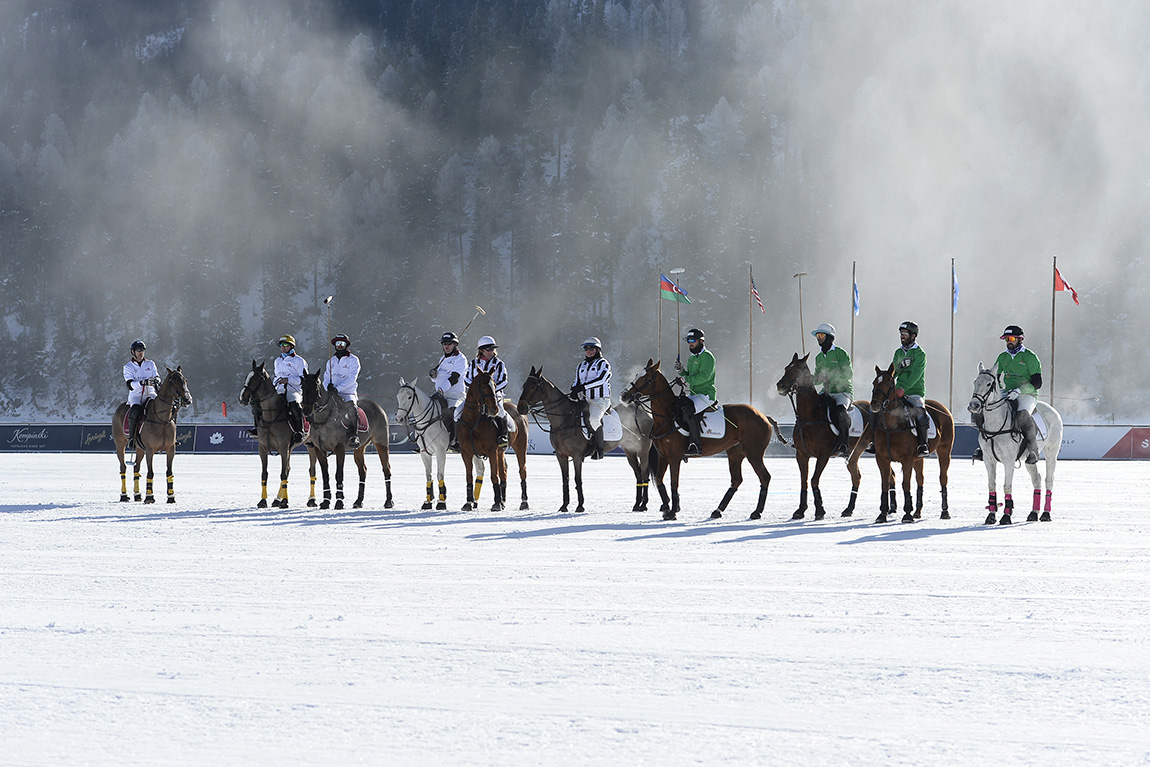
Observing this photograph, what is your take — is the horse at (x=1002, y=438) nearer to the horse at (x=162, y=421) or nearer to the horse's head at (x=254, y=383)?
the horse's head at (x=254, y=383)

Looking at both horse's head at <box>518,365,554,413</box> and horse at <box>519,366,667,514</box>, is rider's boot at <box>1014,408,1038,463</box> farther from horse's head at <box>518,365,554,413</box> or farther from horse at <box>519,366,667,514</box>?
horse's head at <box>518,365,554,413</box>

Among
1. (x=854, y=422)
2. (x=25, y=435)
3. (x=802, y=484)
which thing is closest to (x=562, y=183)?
(x=25, y=435)

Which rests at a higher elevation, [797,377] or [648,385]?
[797,377]

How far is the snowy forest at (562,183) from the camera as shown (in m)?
114

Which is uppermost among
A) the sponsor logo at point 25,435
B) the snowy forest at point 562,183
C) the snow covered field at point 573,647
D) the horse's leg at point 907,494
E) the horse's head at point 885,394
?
the snowy forest at point 562,183

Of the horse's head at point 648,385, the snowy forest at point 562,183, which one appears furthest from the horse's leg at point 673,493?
the snowy forest at point 562,183

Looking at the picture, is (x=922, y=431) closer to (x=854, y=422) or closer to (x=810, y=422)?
(x=854, y=422)

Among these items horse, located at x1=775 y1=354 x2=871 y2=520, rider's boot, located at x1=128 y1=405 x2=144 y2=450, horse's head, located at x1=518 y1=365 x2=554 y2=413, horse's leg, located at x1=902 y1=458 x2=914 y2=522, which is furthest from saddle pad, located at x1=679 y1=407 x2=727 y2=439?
rider's boot, located at x1=128 y1=405 x2=144 y2=450

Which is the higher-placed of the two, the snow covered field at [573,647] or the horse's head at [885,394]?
the horse's head at [885,394]

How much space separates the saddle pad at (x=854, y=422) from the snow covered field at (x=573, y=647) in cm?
262

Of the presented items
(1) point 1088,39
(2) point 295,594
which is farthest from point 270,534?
(1) point 1088,39

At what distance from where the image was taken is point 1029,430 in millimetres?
14977

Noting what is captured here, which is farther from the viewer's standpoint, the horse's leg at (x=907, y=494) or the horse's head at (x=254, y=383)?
the horse's head at (x=254, y=383)

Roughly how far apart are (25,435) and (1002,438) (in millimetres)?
36977
